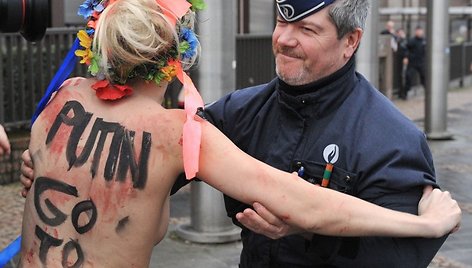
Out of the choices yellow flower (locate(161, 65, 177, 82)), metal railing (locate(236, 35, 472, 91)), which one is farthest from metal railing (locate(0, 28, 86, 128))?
yellow flower (locate(161, 65, 177, 82))

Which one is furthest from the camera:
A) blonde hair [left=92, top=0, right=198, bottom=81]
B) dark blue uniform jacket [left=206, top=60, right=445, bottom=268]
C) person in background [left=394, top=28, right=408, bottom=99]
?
person in background [left=394, top=28, right=408, bottom=99]

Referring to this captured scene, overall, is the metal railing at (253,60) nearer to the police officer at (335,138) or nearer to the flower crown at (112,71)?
the police officer at (335,138)

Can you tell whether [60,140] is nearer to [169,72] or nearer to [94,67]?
[94,67]

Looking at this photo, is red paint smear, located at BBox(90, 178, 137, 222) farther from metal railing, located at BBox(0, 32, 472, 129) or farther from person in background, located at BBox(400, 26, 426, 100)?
person in background, located at BBox(400, 26, 426, 100)

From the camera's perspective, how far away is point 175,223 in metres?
6.81

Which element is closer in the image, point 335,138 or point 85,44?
point 85,44

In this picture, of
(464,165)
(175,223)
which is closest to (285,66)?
(175,223)

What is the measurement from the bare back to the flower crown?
0.14 ft

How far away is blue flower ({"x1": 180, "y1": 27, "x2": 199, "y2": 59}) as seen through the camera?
2.16 m

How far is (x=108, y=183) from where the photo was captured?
2.08 metres

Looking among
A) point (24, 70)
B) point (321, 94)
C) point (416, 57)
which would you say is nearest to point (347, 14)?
point (321, 94)

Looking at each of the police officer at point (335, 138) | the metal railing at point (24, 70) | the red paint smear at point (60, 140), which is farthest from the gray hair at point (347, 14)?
the metal railing at point (24, 70)

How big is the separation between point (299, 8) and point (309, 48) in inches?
4.5

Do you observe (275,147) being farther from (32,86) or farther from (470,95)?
(470,95)
